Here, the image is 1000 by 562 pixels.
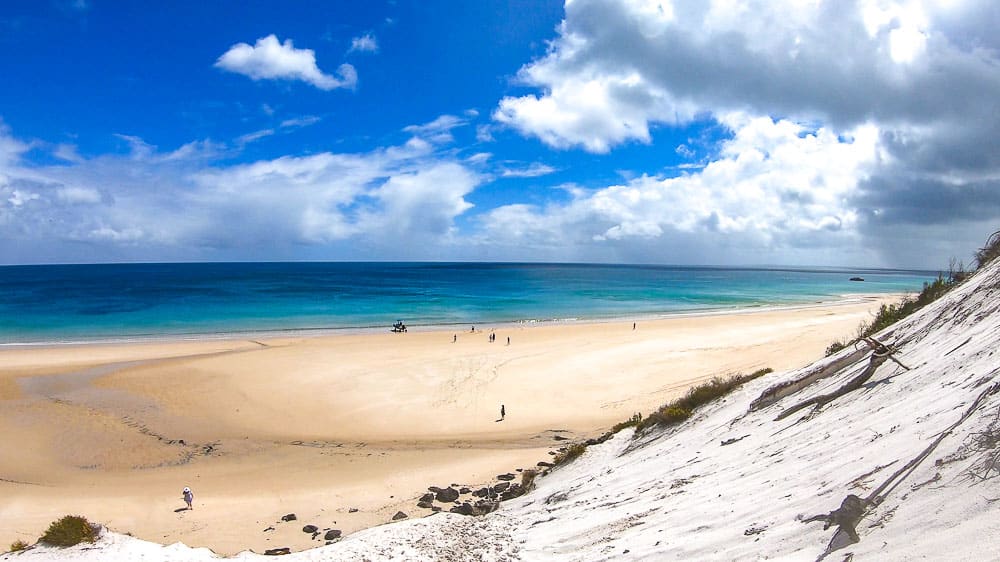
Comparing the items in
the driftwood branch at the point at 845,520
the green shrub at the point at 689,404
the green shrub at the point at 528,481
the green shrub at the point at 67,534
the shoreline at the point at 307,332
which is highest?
the driftwood branch at the point at 845,520

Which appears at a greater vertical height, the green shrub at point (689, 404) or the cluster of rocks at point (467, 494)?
the green shrub at point (689, 404)

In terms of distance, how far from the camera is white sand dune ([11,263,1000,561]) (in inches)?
162

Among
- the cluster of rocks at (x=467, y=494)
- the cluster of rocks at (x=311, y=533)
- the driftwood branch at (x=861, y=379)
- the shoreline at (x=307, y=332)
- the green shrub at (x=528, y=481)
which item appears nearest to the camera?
the driftwood branch at (x=861, y=379)

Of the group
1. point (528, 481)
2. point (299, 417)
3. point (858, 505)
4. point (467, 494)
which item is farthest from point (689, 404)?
point (299, 417)

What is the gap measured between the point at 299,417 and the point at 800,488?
70.8 ft

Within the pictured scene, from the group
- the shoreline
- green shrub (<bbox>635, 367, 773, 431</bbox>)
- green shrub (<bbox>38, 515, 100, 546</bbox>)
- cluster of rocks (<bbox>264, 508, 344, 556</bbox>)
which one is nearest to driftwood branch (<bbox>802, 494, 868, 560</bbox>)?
green shrub (<bbox>635, 367, 773, 431</bbox>)

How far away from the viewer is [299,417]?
22828 mm

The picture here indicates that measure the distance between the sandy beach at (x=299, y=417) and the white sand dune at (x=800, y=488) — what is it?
5.18 meters

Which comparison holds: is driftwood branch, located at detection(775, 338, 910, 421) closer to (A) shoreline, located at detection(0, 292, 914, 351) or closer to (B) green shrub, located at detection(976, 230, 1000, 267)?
(B) green shrub, located at detection(976, 230, 1000, 267)

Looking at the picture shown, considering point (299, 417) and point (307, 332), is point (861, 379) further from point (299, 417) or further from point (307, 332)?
point (307, 332)

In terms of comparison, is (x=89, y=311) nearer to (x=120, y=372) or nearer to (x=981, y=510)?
(x=120, y=372)

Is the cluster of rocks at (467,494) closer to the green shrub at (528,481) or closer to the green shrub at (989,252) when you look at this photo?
the green shrub at (528,481)

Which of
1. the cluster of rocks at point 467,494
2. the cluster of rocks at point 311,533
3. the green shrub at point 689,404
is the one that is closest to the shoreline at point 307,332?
the cluster of rocks at point 311,533

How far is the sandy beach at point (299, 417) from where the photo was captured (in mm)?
13953
